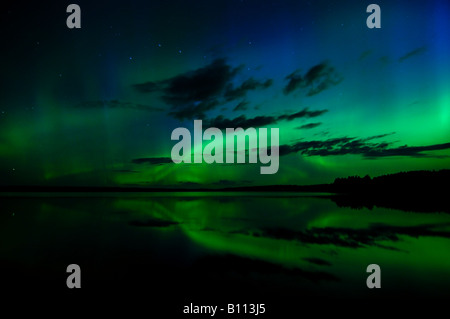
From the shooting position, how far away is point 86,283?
4801mm

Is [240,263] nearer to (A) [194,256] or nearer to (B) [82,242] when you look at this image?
(A) [194,256]

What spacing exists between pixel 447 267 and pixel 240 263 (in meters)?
3.97

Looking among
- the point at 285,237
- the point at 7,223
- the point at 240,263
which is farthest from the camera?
the point at 7,223

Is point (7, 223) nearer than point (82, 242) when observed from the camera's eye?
No

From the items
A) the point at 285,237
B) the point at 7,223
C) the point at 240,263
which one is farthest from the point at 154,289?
the point at 7,223

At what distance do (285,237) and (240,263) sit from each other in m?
2.87

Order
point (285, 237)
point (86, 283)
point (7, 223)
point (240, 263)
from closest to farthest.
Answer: point (86, 283), point (240, 263), point (285, 237), point (7, 223)
